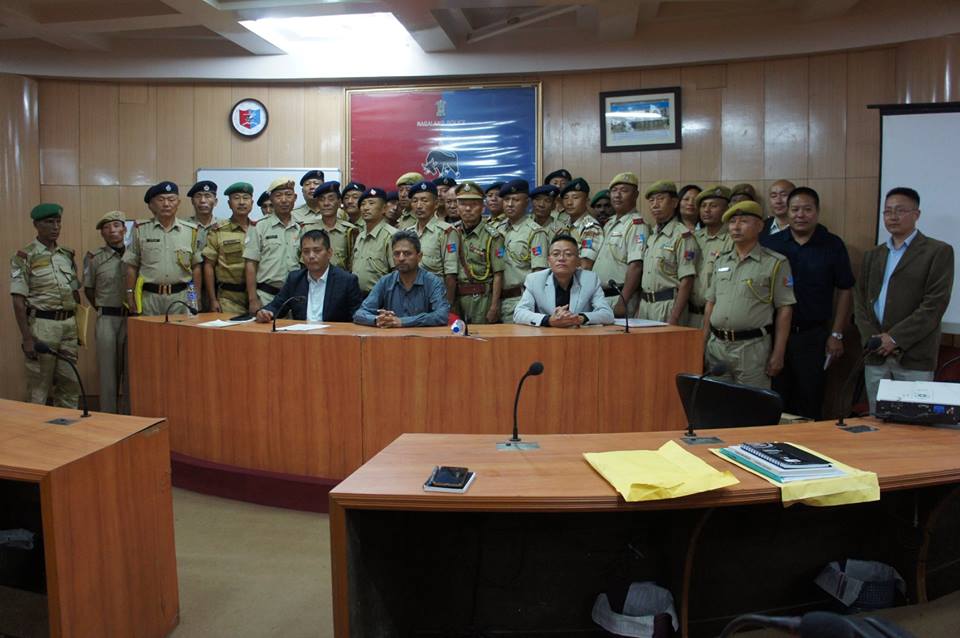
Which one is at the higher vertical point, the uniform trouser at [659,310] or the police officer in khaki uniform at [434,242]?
the police officer in khaki uniform at [434,242]

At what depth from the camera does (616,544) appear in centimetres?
182

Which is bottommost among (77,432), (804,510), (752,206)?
(804,510)

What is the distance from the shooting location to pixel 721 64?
534cm

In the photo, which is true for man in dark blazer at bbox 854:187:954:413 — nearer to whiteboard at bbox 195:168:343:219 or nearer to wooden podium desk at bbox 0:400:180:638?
wooden podium desk at bbox 0:400:180:638

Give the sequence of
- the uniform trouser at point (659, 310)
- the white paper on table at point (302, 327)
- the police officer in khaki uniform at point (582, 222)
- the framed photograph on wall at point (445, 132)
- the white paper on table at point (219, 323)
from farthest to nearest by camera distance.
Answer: the framed photograph on wall at point (445, 132) → the police officer in khaki uniform at point (582, 222) → the uniform trouser at point (659, 310) → the white paper on table at point (219, 323) → the white paper on table at point (302, 327)

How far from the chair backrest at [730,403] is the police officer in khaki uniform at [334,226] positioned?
3164 mm

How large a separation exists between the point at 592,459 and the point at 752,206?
2.50m

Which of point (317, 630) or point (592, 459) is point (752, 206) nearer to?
point (592, 459)

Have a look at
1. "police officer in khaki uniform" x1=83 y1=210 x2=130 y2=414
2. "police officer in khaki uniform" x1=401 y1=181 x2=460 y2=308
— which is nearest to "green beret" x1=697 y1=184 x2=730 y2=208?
"police officer in khaki uniform" x1=401 y1=181 x2=460 y2=308

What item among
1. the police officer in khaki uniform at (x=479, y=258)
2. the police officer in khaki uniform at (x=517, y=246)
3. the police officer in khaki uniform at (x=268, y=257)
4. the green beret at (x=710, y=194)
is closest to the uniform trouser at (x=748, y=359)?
the green beret at (x=710, y=194)

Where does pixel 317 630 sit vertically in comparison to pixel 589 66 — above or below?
below

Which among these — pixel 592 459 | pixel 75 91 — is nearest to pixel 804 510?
pixel 592 459

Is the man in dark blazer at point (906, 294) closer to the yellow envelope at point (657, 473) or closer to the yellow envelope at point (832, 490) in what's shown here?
the yellow envelope at point (832, 490)

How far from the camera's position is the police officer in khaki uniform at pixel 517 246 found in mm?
4578
